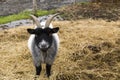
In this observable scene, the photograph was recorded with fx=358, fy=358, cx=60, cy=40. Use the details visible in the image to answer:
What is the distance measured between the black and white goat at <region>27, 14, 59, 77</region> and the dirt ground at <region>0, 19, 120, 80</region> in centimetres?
45

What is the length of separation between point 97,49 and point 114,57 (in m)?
0.77

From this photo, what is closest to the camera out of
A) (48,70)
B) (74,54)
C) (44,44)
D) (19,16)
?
(44,44)

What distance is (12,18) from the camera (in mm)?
16172

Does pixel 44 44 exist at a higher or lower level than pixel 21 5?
higher

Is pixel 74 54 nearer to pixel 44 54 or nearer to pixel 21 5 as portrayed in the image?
pixel 44 54

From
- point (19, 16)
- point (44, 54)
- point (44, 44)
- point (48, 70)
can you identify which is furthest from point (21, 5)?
point (44, 44)

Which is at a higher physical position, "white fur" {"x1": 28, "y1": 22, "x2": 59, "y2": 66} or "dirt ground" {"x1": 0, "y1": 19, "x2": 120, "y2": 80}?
"white fur" {"x1": 28, "y1": 22, "x2": 59, "y2": 66}

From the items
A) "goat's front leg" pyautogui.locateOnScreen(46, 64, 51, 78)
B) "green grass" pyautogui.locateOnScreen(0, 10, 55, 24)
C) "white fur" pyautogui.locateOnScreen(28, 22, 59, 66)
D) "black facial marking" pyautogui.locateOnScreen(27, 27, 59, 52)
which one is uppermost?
"black facial marking" pyautogui.locateOnScreen(27, 27, 59, 52)

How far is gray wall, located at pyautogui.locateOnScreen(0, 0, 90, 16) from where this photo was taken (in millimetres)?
18156

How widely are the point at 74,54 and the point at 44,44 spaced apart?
269cm

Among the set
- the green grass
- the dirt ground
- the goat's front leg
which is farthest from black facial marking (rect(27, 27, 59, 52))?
the green grass

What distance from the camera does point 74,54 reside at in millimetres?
10703

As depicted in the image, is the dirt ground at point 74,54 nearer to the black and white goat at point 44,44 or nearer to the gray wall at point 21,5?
the black and white goat at point 44,44

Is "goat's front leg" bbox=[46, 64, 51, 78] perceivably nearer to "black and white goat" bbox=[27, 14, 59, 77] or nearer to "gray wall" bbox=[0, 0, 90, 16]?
"black and white goat" bbox=[27, 14, 59, 77]
